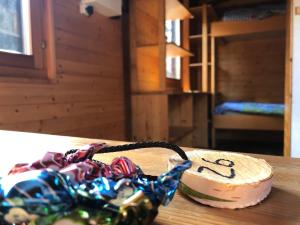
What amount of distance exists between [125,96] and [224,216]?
195 cm

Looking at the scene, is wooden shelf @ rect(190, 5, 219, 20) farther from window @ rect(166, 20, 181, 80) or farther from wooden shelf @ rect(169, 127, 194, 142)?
wooden shelf @ rect(169, 127, 194, 142)

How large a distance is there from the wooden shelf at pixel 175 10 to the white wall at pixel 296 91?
1008 mm

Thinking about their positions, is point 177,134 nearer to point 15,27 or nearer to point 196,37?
point 196,37

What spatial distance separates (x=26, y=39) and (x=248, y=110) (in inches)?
108

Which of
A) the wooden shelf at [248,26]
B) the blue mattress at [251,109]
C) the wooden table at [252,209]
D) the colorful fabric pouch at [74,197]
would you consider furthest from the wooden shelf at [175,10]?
the colorful fabric pouch at [74,197]

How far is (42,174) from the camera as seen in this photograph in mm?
191

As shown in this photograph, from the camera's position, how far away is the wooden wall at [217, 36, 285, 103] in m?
3.84

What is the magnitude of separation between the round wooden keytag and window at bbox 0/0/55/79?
3.65ft

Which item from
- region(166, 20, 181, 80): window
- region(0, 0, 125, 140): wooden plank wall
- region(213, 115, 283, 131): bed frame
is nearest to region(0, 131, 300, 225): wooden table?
region(0, 0, 125, 140): wooden plank wall

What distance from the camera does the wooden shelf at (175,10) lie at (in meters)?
2.33

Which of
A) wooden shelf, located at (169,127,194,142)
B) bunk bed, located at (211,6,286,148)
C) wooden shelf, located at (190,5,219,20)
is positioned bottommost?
wooden shelf, located at (169,127,194,142)

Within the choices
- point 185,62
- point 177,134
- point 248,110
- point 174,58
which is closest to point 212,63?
point 185,62

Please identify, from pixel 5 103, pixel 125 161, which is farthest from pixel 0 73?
pixel 125 161

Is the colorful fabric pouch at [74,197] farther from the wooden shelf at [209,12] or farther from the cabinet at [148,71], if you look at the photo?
the wooden shelf at [209,12]
